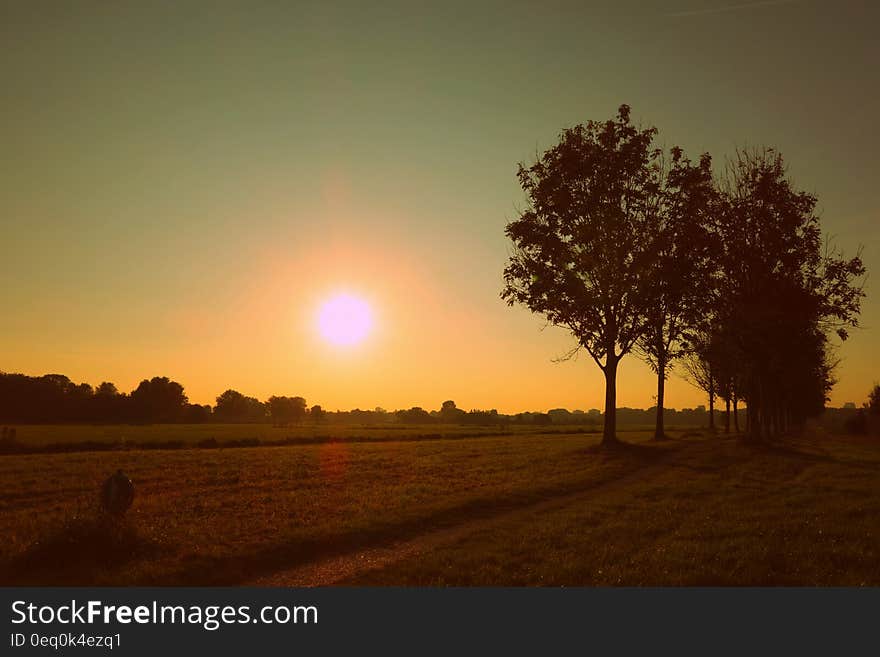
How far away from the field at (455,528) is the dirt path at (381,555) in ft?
0.24

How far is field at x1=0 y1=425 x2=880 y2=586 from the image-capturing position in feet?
41.5

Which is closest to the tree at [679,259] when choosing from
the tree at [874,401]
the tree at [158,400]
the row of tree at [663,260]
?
the row of tree at [663,260]

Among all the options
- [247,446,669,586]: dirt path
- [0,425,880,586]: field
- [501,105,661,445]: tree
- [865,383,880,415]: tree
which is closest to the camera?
[0,425,880,586]: field

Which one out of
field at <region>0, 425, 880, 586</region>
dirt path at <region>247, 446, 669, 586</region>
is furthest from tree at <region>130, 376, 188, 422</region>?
dirt path at <region>247, 446, 669, 586</region>

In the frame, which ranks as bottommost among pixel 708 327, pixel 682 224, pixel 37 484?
pixel 37 484

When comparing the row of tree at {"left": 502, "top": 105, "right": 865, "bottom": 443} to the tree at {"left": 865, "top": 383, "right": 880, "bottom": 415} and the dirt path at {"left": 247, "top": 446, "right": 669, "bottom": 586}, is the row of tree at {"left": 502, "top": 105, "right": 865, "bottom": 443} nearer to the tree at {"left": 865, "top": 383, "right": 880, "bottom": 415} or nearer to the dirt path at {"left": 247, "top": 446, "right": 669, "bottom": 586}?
the dirt path at {"left": 247, "top": 446, "right": 669, "bottom": 586}

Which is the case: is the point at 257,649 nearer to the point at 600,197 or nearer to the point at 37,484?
the point at 37,484

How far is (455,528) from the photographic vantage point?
18.3 metres

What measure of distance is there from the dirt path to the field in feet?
0.24

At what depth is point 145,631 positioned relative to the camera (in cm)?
998

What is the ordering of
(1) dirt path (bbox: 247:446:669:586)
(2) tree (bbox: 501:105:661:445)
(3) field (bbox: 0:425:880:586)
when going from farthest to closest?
(2) tree (bbox: 501:105:661:445)
(1) dirt path (bbox: 247:446:669:586)
(3) field (bbox: 0:425:880:586)

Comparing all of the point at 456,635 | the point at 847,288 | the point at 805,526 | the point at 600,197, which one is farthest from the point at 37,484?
the point at 847,288

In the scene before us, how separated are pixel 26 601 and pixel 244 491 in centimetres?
1484

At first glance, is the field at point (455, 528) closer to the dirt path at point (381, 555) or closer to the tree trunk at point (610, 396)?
the dirt path at point (381, 555)
